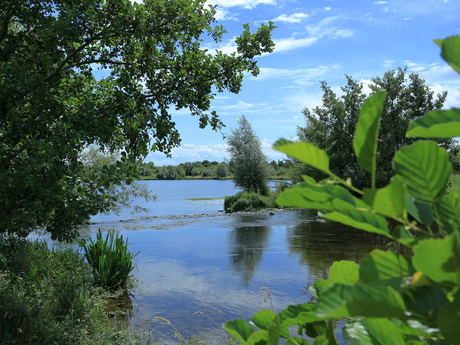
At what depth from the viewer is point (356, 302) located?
0.32m

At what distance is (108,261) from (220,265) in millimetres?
3643

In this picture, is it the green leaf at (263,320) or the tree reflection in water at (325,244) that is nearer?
the green leaf at (263,320)

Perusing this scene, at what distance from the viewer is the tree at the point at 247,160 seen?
28.2m

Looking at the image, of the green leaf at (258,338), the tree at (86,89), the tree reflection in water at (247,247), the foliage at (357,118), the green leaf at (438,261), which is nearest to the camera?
the green leaf at (438,261)

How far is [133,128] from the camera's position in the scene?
16.4ft

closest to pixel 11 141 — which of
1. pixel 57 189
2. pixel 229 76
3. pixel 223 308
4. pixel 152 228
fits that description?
pixel 57 189

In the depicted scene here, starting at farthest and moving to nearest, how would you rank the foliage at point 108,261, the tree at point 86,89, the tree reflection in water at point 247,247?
the tree reflection in water at point 247,247 → the foliage at point 108,261 → the tree at point 86,89

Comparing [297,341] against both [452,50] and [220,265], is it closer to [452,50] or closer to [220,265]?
[452,50]

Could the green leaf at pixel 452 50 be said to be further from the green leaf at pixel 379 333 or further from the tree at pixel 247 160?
the tree at pixel 247 160

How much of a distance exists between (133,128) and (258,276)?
211 inches

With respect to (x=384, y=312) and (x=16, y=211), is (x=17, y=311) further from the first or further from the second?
(x=384, y=312)

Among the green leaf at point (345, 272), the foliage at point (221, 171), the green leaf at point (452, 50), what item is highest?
the foliage at point (221, 171)

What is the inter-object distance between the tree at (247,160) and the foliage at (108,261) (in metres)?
20.5

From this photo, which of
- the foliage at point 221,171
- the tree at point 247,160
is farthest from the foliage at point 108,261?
the foliage at point 221,171
